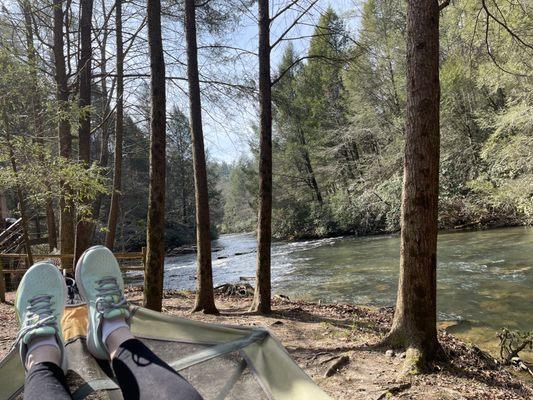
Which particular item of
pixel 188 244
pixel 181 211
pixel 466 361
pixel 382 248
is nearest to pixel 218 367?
pixel 466 361

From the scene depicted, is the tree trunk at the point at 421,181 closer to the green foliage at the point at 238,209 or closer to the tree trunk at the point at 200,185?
the tree trunk at the point at 200,185

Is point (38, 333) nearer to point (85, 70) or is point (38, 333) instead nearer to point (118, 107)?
point (85, 70)

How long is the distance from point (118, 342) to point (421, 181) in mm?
2668

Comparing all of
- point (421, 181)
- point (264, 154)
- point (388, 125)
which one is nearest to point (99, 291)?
point (421, 181)

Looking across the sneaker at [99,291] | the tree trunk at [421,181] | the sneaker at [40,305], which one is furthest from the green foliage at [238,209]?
the sneaker at [40,305]

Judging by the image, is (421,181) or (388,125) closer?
(421,181)

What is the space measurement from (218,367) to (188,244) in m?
26.3

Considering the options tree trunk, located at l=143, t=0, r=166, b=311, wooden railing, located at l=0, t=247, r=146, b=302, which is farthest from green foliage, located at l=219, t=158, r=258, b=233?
tree trunk, located at l=143, t=0, r=166, b=311

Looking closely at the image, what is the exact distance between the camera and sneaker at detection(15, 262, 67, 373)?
1899 mm

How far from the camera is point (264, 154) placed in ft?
20.0

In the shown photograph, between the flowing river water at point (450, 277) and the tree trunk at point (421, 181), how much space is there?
5.97 ft

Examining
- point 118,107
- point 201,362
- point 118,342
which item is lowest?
point 201,362

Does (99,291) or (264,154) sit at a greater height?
(264,154)

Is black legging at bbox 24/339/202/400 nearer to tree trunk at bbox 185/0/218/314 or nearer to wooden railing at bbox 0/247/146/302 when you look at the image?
wooden railing at bbox 0/247/146/302
